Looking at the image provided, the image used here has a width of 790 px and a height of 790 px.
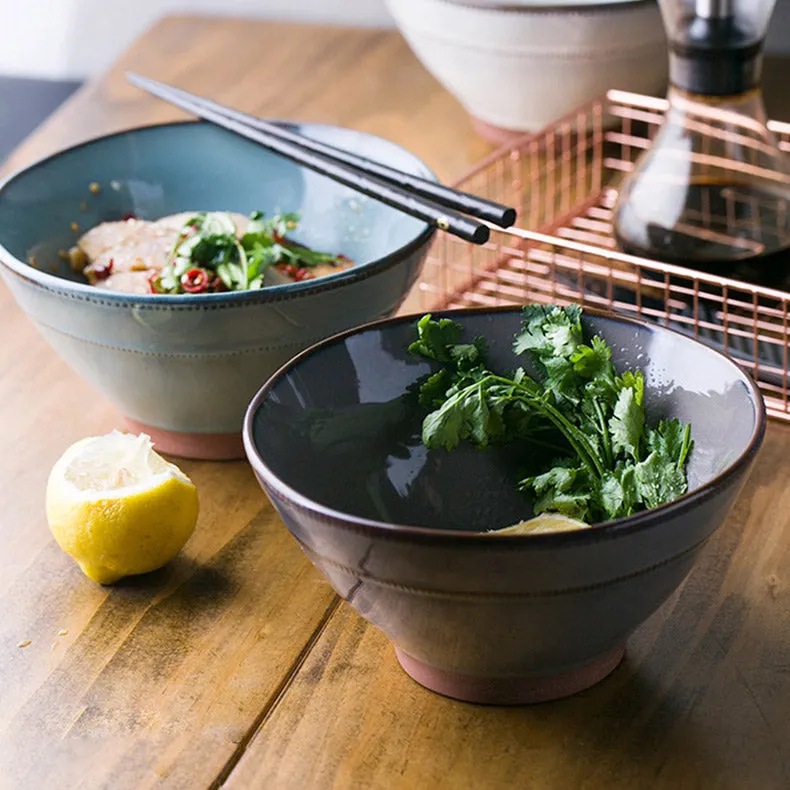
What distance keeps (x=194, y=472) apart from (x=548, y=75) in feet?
2.29

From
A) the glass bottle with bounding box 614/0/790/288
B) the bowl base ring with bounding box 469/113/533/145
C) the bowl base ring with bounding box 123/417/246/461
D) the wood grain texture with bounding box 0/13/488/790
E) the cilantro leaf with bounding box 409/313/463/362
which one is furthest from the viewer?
the bowl base ring with bounding box 469/113/533/145

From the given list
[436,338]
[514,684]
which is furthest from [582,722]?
[436,338]

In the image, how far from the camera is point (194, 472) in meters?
1.04

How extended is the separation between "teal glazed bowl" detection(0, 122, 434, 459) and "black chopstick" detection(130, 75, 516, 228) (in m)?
0.03

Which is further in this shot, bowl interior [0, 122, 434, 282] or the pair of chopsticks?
bowl interior [0, 122, 434, 282]

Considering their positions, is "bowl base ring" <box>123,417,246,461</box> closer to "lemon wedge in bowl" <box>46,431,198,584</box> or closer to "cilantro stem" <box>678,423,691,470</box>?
"lemon wedge in bowl" <box>46,431,198,584</box>

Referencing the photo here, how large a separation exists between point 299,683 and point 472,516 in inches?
6.4

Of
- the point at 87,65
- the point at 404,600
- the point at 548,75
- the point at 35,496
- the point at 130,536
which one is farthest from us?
the point at 87,65

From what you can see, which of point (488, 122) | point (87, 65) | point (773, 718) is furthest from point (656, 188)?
point (87, 65)

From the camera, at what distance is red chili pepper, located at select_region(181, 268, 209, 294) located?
41.3 inches

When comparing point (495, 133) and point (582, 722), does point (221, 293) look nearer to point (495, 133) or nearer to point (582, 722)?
point (582, 722)

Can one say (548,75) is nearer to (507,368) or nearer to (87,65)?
(507,368)

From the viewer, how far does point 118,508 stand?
870 mm

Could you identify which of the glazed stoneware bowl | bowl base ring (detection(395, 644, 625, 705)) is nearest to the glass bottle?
the glazed stoneware bowl
